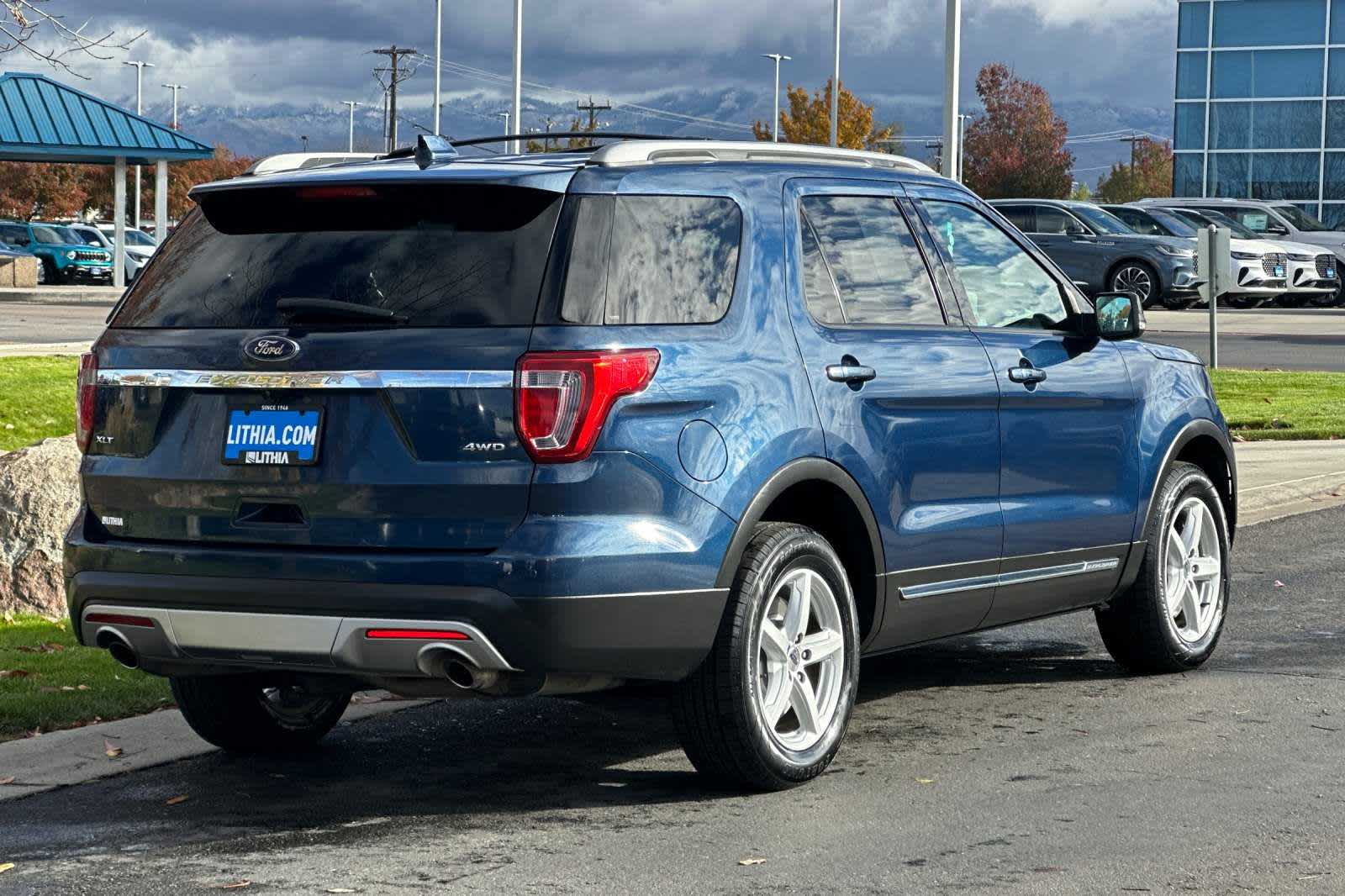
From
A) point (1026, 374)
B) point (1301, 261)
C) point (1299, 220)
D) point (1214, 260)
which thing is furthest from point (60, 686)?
point (1299, 220)

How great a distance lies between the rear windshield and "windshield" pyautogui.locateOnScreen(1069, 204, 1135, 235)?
28.5 metres

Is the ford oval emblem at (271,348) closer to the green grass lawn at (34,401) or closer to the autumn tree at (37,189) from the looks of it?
the green grass lawn at (34,401)

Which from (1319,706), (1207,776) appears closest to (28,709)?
(1207,776)

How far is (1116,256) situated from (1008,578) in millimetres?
26970

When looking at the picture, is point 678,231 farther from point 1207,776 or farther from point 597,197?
point 1207,776

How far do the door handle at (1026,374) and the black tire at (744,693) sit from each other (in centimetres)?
126

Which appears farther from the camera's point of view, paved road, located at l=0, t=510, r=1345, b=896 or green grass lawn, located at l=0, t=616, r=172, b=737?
green grass lawn, located at l=0, t=616, r=172, b=737

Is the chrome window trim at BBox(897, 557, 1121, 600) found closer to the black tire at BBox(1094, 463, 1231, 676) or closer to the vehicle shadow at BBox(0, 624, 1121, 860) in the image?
the black tire at BBox(1094, 463, 1231, 676)

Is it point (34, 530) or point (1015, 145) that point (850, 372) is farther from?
point (1015, 145)

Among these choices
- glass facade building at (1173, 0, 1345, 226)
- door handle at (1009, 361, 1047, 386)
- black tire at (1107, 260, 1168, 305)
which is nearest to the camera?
door handle at (1009, 361, 1047, 386)

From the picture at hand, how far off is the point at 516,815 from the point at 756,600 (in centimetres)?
90

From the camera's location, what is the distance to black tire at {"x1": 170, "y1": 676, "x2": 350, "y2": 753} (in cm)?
660

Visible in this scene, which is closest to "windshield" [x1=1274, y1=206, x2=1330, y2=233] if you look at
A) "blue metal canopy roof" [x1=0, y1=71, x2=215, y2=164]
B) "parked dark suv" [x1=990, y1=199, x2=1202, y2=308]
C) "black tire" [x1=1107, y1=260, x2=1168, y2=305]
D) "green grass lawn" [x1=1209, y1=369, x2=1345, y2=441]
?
"parked dark suv" [x1=990, y1=199, x2=1202, y2=308]

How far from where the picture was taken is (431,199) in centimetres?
573
